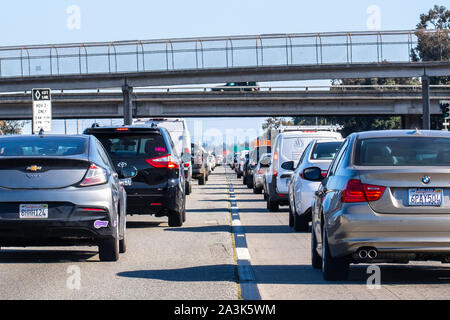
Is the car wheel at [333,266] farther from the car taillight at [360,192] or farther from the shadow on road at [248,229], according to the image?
the shadow on road at [248,229]

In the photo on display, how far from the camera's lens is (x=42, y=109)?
102ft

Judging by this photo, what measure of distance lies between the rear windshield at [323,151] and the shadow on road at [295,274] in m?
6.00

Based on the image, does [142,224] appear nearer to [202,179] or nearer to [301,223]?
[301,223]

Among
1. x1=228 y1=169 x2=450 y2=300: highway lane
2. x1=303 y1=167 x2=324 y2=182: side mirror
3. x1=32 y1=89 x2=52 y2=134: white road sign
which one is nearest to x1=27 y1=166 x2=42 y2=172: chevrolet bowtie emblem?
x1=228 y1=169 x2=450 y2=300: highway lane

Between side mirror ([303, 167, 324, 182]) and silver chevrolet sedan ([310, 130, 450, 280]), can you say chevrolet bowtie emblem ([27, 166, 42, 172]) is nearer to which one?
side mirror ([303, 167, 324, 182])

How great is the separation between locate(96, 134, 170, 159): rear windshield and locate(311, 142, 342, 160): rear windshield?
2647 millimetres

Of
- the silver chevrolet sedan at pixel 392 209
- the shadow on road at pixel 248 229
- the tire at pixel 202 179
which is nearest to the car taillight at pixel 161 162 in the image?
the shadow on road at pixel 248 229

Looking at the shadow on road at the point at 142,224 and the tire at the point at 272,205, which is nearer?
the shadow on road at the point at 142,224

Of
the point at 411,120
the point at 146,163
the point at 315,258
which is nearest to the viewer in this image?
the point at 315,258

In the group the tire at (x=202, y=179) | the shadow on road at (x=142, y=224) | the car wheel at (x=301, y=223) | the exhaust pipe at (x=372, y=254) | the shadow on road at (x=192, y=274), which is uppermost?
the exhaust pipe at (x=372, y=254)

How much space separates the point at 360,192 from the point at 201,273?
224cm

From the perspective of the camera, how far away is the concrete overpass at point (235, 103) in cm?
7281

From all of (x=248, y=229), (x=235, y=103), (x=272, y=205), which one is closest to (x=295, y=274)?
(x=248, y=229)

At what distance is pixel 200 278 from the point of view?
404 inches
